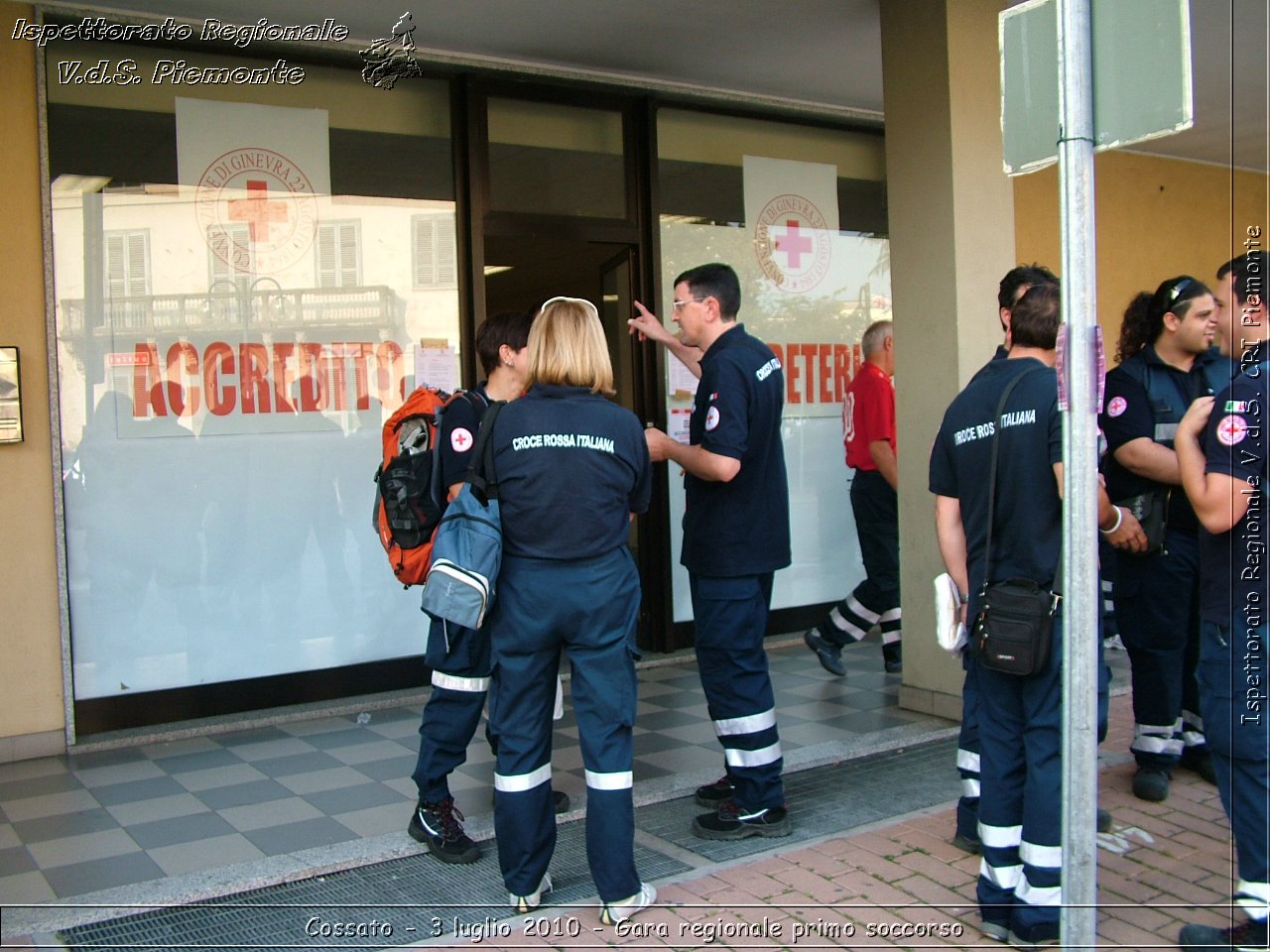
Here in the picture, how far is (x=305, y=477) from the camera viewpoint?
6.29 metres

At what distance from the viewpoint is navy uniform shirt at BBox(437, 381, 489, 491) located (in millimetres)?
3943

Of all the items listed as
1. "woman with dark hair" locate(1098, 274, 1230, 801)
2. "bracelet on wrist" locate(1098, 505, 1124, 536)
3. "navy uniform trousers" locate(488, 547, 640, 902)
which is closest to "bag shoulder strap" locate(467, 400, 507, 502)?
"navy uniform trousers" locate(488, 547, 640, 902)

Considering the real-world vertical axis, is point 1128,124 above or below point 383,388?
above

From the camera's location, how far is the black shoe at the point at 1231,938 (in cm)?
331

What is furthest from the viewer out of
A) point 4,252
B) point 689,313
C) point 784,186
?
point 784,186

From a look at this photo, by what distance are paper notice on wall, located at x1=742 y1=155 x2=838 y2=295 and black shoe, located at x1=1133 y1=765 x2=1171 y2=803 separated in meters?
4.24

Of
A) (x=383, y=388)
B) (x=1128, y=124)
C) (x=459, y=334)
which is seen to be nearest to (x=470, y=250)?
(x=459, y=334)

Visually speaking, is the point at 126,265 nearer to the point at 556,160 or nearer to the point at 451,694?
the point at 556,160

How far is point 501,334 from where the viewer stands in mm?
4152

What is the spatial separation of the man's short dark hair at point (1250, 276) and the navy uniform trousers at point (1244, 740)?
937 millimetres

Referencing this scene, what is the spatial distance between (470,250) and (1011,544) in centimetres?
415

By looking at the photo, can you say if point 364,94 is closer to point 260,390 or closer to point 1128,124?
point 260,390

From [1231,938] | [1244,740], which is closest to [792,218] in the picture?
[1244,740]

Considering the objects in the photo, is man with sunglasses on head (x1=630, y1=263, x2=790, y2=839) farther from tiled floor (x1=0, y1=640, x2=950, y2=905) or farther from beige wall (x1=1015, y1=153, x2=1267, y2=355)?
beige wall (x1=1015, y1=153, x2=1267, y2=355)
